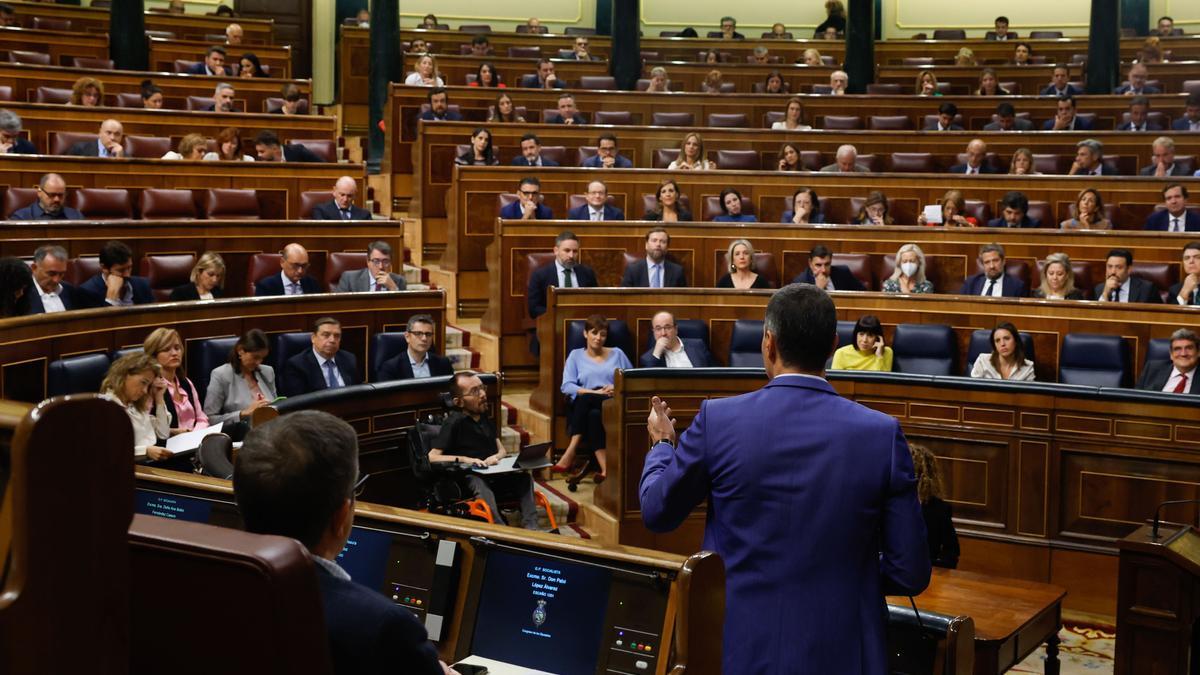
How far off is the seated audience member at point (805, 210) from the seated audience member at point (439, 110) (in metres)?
2.69

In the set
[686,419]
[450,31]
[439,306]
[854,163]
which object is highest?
[450,31]

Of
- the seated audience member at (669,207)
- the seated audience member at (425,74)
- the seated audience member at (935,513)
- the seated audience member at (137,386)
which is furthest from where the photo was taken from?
the seated audience member at (425,74)

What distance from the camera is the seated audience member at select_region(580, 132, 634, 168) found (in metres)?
8.47

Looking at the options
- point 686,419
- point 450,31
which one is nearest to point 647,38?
A: point 450,31

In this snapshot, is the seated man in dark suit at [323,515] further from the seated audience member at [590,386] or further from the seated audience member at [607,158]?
the seated audience member at [607,158]

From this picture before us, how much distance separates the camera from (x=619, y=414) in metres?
5.74

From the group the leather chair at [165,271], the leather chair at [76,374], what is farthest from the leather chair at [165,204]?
the leather chair at [76,374]

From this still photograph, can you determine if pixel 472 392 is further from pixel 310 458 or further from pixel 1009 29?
pixel 1009 29

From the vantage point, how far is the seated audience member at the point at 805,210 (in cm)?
764

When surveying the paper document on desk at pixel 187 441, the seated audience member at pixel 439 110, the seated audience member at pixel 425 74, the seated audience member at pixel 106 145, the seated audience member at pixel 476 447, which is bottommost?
the seated audience member at pixel 476 447

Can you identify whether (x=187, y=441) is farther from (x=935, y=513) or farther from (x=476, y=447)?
(x=935, y=513)

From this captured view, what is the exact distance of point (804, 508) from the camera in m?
1.90

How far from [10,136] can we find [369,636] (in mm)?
6833

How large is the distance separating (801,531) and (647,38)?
13.0 meters
